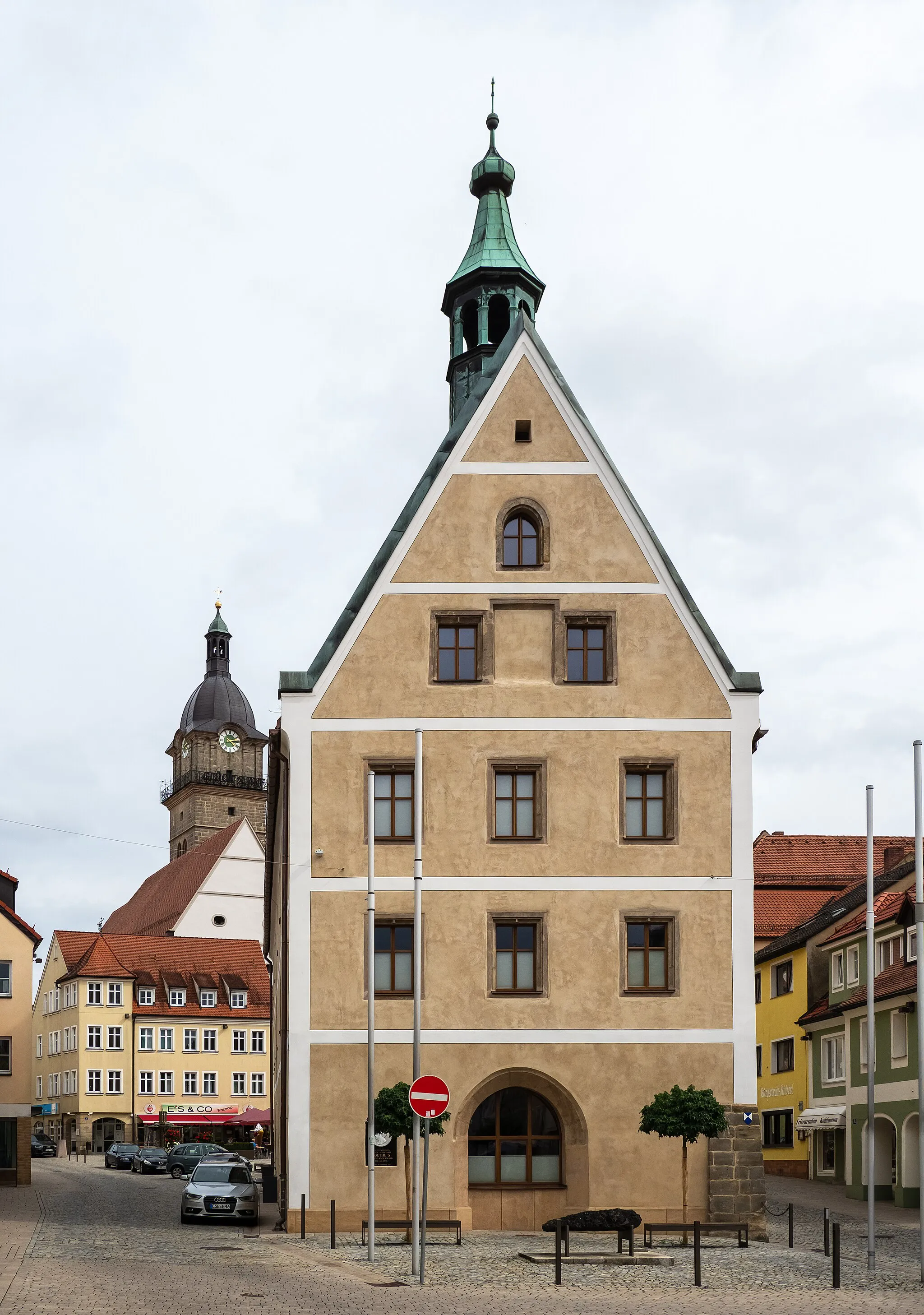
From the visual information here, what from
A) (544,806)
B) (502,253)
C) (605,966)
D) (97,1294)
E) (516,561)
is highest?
(502,253)

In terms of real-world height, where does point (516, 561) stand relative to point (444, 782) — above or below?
above

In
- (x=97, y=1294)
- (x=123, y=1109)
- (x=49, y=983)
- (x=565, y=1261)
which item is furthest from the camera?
(x=49, y=983)

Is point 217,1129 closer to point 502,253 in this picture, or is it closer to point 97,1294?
point 502,253

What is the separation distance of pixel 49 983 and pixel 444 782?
8698 centimetres

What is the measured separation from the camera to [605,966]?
3653 centimetres

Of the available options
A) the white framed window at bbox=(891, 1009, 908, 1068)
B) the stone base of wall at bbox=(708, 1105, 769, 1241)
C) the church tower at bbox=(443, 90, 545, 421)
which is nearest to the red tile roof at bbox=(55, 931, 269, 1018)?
the white framed window at bbox=(891, 1009, 908, 1068)

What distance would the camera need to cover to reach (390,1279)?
25.9 m

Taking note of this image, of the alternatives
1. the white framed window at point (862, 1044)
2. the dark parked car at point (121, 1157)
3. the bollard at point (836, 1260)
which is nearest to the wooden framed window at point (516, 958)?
the bollard at point (836, 1260)

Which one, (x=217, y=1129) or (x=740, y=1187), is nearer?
(x=740, y=1187)

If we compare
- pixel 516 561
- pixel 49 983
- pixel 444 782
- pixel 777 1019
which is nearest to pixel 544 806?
pixel 444 782

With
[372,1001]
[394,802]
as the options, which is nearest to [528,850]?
[394,802]

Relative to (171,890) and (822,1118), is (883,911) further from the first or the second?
(171,890)

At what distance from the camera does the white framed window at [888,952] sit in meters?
51.6

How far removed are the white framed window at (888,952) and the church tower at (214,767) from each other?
101962mm
